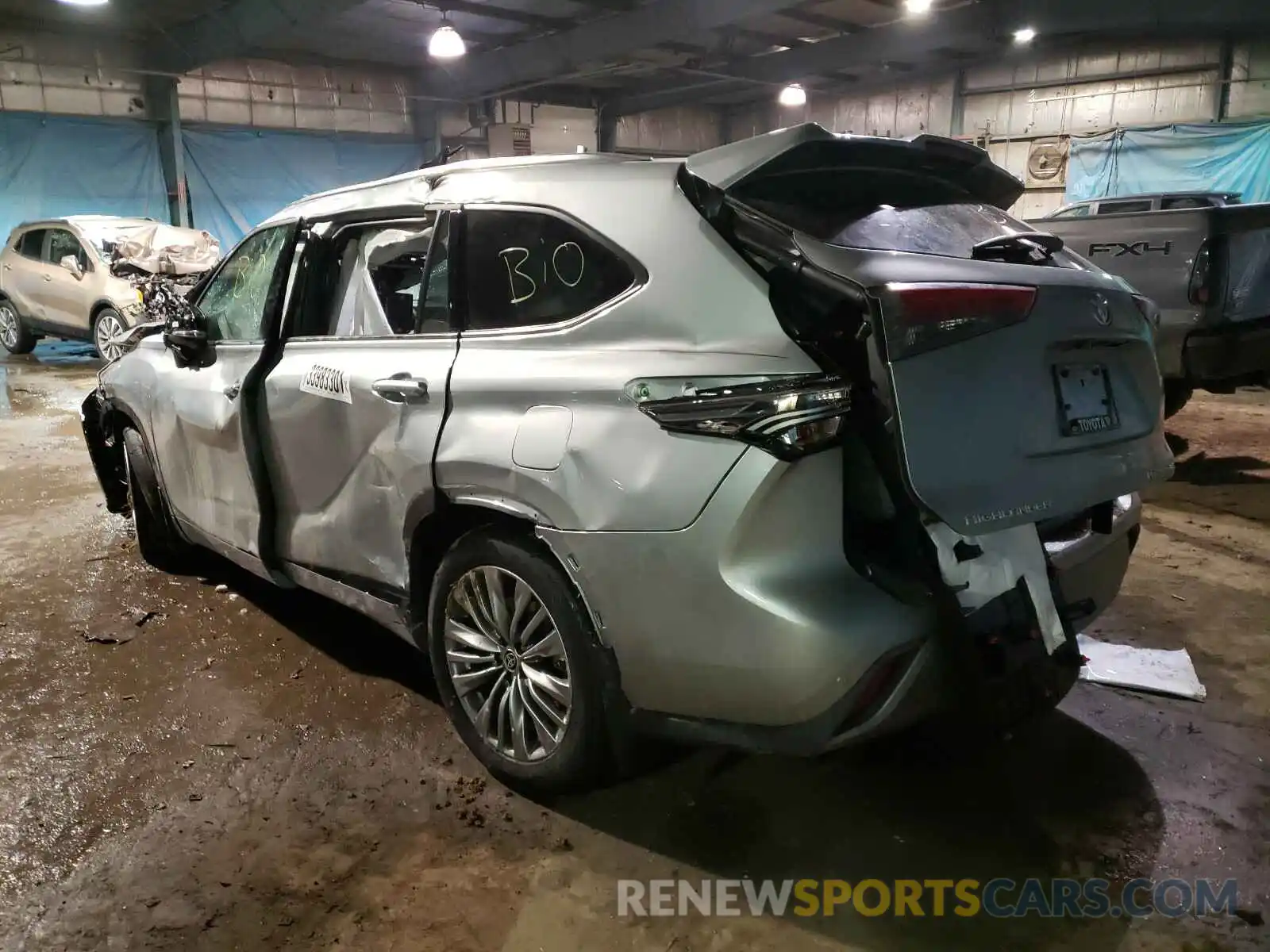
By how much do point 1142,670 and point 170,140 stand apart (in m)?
16.9

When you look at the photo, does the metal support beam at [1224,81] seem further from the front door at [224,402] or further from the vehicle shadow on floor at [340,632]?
the vehicle shadow on floor at [340,632]

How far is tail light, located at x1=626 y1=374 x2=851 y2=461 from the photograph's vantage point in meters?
1.85

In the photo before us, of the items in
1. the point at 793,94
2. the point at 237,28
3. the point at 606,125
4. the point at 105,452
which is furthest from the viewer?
the point at 606,125

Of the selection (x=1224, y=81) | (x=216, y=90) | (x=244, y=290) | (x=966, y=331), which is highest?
(x=216, y=90)

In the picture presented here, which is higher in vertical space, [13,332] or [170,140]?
[170,140]

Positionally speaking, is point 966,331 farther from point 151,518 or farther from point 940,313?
point 151,518

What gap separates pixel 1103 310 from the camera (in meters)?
2.25

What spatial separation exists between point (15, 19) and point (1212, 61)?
19.3m

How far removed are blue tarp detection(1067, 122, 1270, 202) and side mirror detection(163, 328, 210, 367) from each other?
48.8ft

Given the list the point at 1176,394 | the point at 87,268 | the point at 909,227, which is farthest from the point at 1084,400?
the point at 87,268

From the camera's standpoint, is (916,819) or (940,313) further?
(916,819)

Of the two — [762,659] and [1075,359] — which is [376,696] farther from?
[1075,359]

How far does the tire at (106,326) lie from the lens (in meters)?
10.8

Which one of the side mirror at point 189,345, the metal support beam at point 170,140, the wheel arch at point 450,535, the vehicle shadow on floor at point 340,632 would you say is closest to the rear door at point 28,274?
the metal support beam at point 170,140
